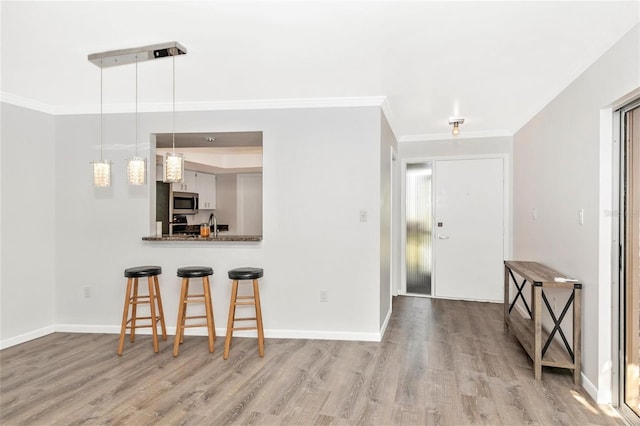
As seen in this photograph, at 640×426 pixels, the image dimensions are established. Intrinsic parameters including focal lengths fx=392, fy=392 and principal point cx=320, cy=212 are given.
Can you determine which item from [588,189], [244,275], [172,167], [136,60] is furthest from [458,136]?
[136,60]

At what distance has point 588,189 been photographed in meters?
2.75

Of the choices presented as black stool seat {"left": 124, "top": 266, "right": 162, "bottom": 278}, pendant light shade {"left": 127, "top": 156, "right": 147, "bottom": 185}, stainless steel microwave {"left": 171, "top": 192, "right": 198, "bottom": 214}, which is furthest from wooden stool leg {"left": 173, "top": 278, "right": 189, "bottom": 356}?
stainless steel microwave {"left": 171, "top": 192, "right": 198, "bottom": 214}

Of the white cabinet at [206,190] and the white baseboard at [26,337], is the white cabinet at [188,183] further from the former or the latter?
the white baseboard at [26,337]

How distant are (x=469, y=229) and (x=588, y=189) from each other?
2.85 meters

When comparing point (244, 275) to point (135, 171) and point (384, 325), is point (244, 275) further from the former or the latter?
point (384, 325)

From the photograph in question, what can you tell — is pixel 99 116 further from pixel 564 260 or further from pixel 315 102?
pixel 564 260

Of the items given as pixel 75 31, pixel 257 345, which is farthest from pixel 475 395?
pixel 75 31

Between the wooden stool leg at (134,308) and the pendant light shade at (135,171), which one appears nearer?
the pendant light shade at (135,171)

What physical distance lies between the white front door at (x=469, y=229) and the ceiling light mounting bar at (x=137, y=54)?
13.5 feet

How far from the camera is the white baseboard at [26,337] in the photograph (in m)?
3.69

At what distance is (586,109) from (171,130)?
370 cm

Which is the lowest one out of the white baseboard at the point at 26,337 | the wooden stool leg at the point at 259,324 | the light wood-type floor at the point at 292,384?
the light wood-type floor at the point at 292,384

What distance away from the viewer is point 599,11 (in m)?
2.09

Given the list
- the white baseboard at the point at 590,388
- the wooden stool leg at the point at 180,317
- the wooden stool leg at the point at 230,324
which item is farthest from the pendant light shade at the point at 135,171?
the white baseboard at the point at 590,388
